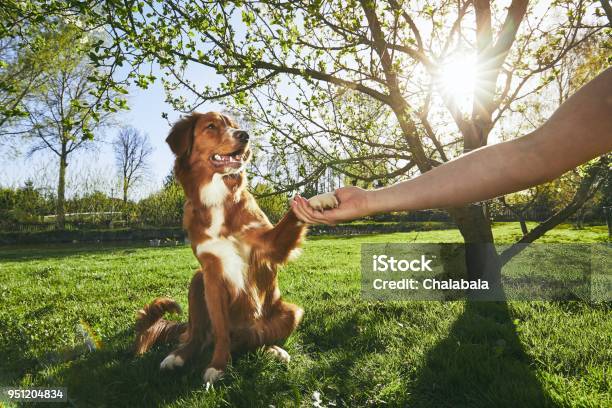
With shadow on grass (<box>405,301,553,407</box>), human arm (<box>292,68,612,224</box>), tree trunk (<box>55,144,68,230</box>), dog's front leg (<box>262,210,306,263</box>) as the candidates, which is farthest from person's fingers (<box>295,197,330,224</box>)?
tree trunk (<box>55,144,68,230</box>)

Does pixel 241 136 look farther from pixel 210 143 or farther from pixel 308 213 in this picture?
pixel 308 213

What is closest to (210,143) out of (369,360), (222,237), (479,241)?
(222,237)

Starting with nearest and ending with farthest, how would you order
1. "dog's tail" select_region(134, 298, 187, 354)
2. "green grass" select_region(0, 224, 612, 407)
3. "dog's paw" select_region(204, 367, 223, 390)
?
"green grass" select_region(0, 224, 612, 407)
"dog's paw" select_region(204, 367, 223, 390)
"dog's tail" select_region(134, 298, 187, 354)

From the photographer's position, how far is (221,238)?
279cm

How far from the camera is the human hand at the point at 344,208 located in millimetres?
1708

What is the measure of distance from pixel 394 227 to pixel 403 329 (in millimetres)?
23464

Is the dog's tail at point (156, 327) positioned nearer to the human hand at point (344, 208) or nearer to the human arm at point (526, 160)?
the human hand at point (344, 208)

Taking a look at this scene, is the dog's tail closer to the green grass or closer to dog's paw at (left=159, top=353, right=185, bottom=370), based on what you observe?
the green grass

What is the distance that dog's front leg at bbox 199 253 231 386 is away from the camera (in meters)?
2.79

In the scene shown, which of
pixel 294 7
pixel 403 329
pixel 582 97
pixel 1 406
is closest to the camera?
pixel 582 97

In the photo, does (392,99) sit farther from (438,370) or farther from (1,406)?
(1,406)

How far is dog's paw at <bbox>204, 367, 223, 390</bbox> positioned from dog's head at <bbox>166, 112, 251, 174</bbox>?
1.44 m

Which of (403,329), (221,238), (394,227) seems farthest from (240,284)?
(394,227)

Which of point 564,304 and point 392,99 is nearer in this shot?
point 564,304
